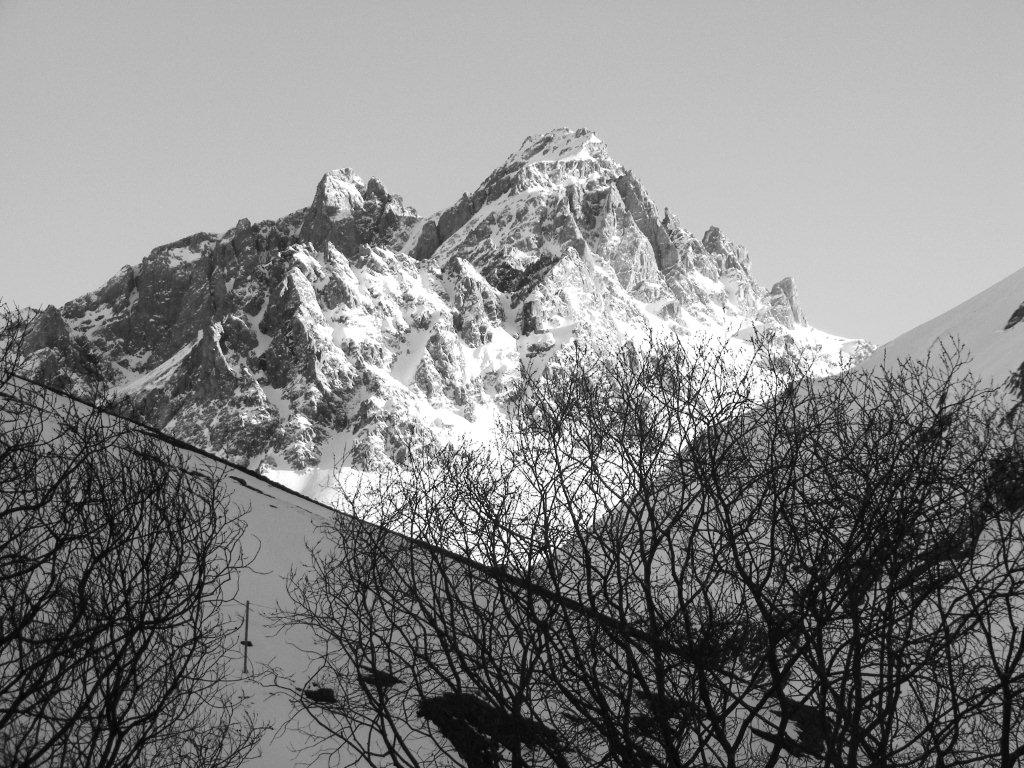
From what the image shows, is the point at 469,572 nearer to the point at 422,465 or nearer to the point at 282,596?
the point at 422,465

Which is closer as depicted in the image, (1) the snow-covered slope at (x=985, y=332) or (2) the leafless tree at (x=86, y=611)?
(2) the leafless tree at (x=86, y=611)

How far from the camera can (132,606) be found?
36.8 ft

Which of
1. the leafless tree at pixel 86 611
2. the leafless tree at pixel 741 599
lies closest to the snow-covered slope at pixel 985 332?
the leafless tree at pixel 741 599

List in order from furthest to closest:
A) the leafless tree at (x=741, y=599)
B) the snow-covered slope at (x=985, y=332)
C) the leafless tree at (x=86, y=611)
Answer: the snow-covered slope at (x=985, y=332), the leafless tree at (x=741, y=599), the leafless tree at (x=86, y=611)

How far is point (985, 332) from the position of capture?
4294 centimetres

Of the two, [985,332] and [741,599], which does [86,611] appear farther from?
[985,332]

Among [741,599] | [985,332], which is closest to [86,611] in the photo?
[741,599]

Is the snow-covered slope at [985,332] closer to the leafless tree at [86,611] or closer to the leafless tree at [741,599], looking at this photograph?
the leafless tree at [741,599]

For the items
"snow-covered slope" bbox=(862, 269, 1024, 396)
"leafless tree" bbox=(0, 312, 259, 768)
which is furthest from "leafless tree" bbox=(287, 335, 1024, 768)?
"snow-covered slope" bbox=(862, 269, 1024, 396)

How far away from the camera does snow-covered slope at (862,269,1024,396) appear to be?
36344mm

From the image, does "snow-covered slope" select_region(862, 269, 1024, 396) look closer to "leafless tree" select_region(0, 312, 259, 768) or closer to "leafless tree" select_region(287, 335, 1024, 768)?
"leafless tree" select_region(287, 335, 1024, 768)

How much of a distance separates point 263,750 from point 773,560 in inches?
400

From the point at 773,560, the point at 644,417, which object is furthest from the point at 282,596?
the point at 773,560

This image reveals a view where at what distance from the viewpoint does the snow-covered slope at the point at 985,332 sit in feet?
119
